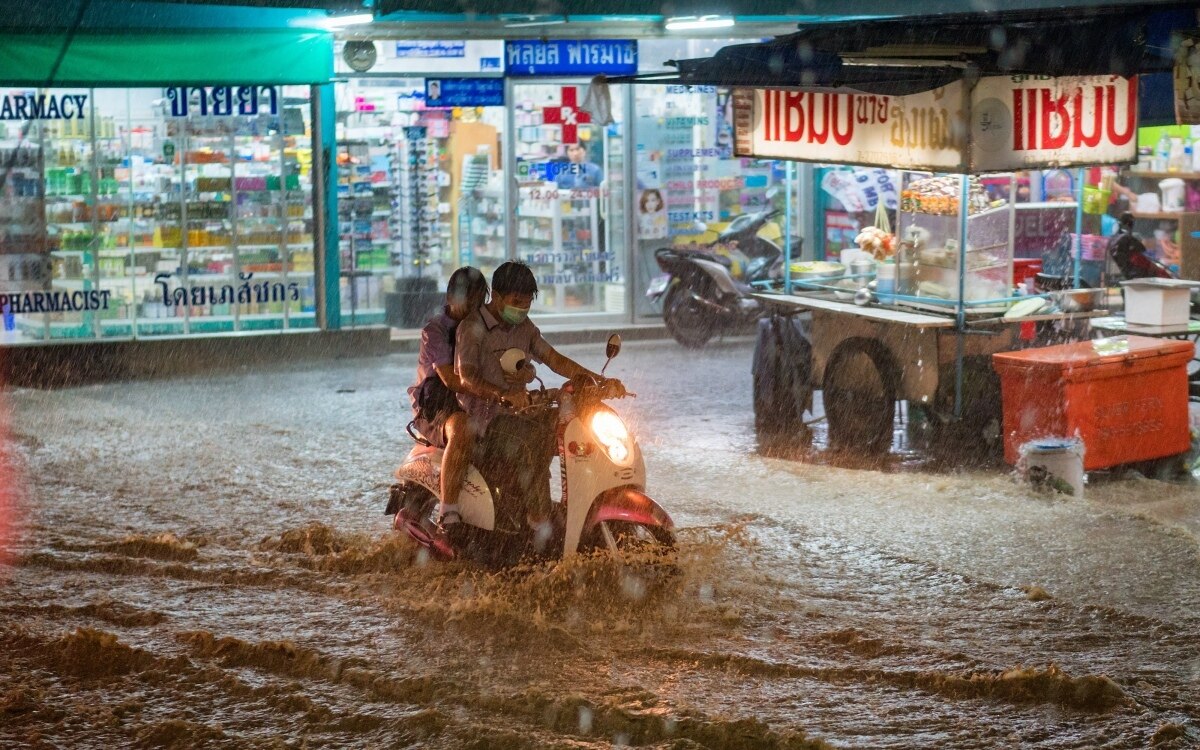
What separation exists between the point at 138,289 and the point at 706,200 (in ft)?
20.2

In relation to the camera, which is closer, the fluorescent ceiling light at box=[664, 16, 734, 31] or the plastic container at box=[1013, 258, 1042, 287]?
the plastic container at box=[1013, 258, 1042, 287]

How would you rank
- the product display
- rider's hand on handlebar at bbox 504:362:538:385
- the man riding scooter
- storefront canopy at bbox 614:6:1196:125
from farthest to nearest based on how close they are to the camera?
the product display < storefront canopy at bbox 614:6:1196:125 < rider's hand on handlebar at bbox 504:362:538:385 < the man riding scooter

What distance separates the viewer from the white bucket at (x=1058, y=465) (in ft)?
29.6

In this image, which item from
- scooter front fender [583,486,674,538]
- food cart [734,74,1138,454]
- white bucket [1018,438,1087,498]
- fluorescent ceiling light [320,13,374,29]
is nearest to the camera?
scooter front fender [583,486,674,538]

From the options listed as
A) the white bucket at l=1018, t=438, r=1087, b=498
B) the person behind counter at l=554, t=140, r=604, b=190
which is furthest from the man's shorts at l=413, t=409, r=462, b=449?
the person behind counter at l=554, t=140, r=604, b=190

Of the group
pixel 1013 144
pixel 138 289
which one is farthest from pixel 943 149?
pixel 138 289

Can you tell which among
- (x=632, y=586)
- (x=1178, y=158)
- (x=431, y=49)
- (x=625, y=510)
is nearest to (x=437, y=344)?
(x=625, y=510)

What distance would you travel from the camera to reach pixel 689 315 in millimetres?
15578

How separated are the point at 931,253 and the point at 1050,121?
138 cm

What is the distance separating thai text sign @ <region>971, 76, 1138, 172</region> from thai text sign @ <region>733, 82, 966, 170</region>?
17 centimetres

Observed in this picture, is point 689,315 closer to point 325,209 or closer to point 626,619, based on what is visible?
point 325,209

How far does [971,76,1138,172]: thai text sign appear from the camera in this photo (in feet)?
Result: 30.6

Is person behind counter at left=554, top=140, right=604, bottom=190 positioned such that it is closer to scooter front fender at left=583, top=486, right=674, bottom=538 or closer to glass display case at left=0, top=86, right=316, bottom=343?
glass display case at left=0, top=86, right=316, bottom=343

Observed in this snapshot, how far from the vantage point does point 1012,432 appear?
964 cm
